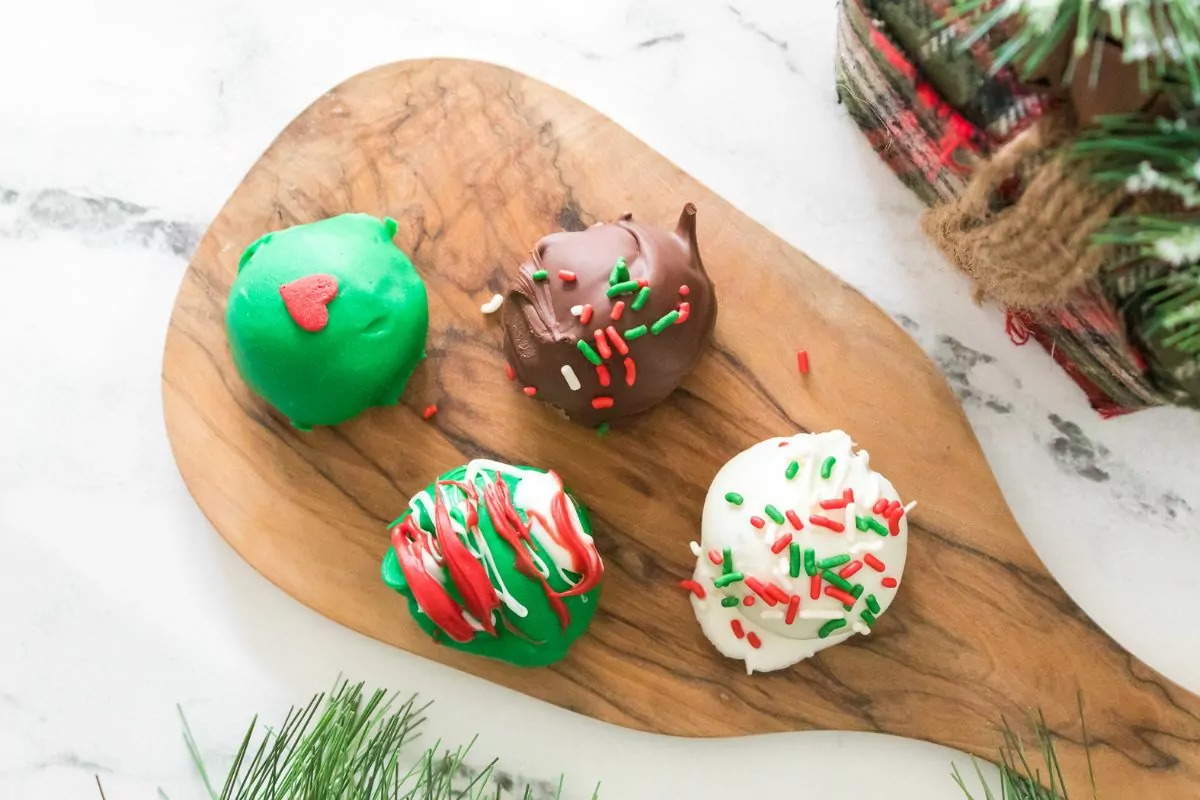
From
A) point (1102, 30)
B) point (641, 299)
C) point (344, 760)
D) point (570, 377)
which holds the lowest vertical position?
point (344, 760)

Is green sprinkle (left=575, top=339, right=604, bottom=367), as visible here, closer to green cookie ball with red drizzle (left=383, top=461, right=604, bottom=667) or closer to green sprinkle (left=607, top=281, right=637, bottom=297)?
green sprinkle (left=607, top=281, right=637, bottom=297)

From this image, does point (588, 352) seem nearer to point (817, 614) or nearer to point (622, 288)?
point (622, 288)

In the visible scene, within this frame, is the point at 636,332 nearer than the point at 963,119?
No

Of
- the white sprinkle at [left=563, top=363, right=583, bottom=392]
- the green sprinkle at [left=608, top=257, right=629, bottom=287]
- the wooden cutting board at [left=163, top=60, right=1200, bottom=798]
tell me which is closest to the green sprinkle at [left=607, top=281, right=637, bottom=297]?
the green sprinkle at [left=608, top=257, right=629, bottom=287]

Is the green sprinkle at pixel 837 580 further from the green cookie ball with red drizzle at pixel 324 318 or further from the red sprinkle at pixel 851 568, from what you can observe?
the green cookie ball with red drizzle at pixel 324 318

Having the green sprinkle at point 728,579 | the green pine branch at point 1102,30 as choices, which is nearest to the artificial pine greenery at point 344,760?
the green sprinkle at point 728,579

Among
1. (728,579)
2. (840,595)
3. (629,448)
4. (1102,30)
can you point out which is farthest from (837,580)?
(1102,30)

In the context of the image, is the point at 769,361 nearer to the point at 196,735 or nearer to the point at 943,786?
the point at 943,786
